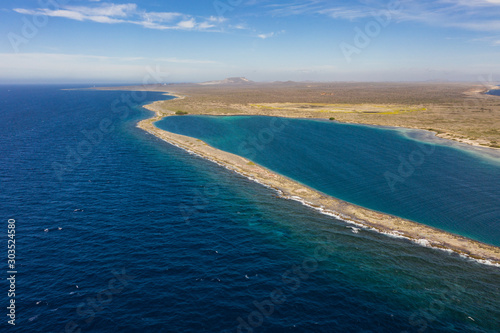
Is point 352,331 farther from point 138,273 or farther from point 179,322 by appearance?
point 138,273

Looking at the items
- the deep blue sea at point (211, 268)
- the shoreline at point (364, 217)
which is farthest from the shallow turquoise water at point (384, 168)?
the deep blue sea at point (211, 268)

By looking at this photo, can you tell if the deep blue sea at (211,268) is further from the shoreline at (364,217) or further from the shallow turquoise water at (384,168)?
the shallow turquoise water at (384,168)

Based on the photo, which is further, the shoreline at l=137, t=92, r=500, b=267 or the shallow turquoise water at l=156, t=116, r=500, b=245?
the shallow turquoise water at l=156, t=116, r=500, b=245

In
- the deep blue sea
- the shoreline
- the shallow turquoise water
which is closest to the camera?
the deep blue sea

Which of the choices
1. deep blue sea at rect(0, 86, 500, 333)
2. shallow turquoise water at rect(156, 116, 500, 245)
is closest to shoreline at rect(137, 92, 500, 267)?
deep blue sea at rect(0, 86, 500, 333)

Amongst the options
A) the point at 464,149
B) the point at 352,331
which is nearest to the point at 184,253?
the point at 352,331

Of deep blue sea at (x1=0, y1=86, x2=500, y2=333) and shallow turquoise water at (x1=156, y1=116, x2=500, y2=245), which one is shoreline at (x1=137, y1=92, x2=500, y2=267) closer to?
deep blue sea at (x1=0, y1=86, x2=500, y2=333)

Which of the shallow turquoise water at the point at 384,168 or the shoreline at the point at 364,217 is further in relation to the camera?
the shallow turquoise water at the point at 384,168
